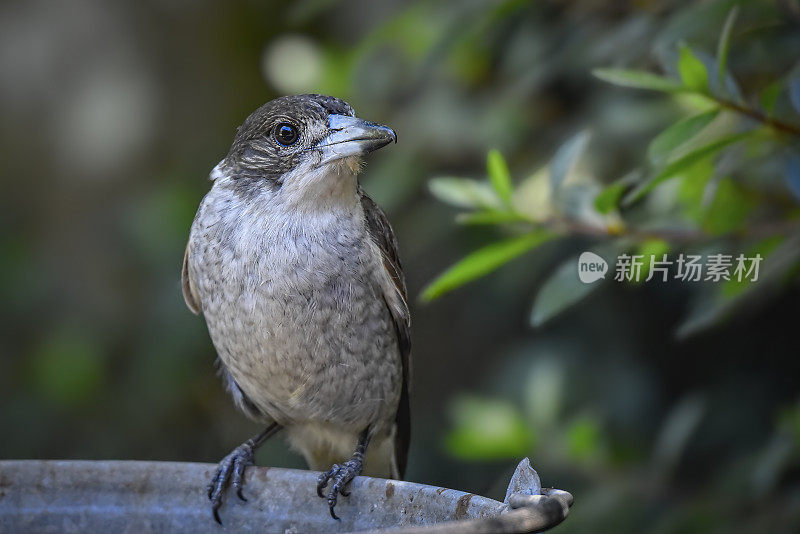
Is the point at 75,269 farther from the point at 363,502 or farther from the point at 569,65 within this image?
the point at 363,502

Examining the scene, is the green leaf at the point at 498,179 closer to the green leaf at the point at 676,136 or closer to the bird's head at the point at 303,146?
the bird's head at the point at 303,146

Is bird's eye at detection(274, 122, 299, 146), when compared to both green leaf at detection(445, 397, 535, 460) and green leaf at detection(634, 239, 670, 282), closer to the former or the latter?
green leaf at detection(634, 239, 670, 282)

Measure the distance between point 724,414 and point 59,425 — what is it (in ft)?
10.4

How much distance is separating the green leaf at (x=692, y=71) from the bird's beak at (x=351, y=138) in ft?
2.18

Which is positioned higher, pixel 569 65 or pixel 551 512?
pixel 569 65

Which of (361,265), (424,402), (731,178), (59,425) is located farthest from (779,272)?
(59,425)

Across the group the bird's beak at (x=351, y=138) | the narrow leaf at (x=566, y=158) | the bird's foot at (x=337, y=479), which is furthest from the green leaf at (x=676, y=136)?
the bird's foot at (x=337, y=479)

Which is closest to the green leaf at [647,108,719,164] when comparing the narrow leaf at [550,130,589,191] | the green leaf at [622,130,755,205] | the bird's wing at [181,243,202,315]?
the green leaf at [622,130,755,205]

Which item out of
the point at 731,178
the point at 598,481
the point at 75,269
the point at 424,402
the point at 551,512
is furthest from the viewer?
the point at 75,269

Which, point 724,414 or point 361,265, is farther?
point 724,414

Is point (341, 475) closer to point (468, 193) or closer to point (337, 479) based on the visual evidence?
point (337, 479)

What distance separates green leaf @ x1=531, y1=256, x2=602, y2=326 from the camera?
2.53 metres

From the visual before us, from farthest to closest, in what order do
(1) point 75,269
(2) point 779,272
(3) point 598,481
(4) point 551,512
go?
(1) point 75,269 → (3) point 598,481 → (2) point 779,272 → (4) point 551,512

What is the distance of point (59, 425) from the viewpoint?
516cm
